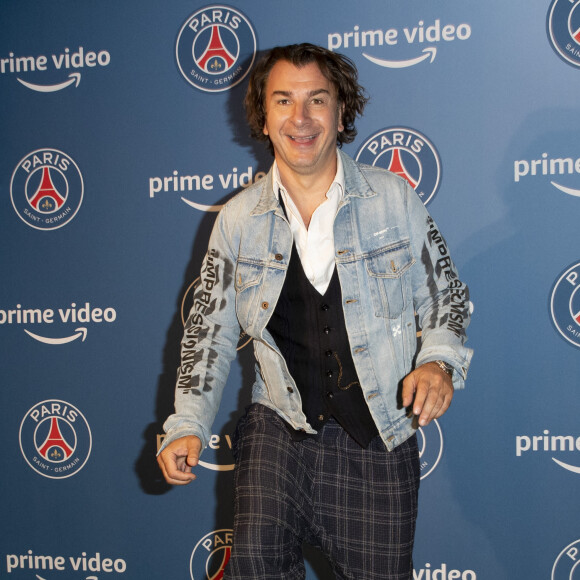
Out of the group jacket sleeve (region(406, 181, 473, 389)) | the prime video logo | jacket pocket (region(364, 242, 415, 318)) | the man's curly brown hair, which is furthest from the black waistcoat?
the prime video logo

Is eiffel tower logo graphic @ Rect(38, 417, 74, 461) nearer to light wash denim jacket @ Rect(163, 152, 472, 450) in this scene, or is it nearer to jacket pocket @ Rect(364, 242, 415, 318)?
light wash denim jacket @ Rect(163, 152, 472, 450)

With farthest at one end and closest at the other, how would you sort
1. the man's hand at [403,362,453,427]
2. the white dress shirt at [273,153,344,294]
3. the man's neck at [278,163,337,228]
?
the man's neck at [278,163,337,228], the white dress shirt at [273,153,344,294], the man's hand at [403,362,453,427]

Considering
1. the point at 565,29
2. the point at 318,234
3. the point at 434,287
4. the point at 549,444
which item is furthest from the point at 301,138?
the point at 549,444

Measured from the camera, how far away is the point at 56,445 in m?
3.24

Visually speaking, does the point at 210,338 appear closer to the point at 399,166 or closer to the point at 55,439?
the point at 399,166

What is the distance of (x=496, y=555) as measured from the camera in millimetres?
2816

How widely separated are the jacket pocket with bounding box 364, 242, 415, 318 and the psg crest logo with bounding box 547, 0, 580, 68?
1.27 metres

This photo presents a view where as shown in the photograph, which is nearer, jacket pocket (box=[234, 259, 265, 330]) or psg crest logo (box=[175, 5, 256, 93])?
jacket pocket (box=[234, 259, 265, 330])

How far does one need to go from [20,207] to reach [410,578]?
2.49 metres

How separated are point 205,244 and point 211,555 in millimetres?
1470

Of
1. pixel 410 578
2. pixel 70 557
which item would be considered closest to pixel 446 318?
pixel 410 578

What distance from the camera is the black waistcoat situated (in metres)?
1.93

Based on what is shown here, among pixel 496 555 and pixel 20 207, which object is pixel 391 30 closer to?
pixel 20 207

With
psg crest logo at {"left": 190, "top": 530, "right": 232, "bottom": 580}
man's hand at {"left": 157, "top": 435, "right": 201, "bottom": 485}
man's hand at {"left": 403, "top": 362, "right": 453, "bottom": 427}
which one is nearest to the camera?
man's hand at {"left": 403, "top": 362, "right": 453, "bottom": 427}
